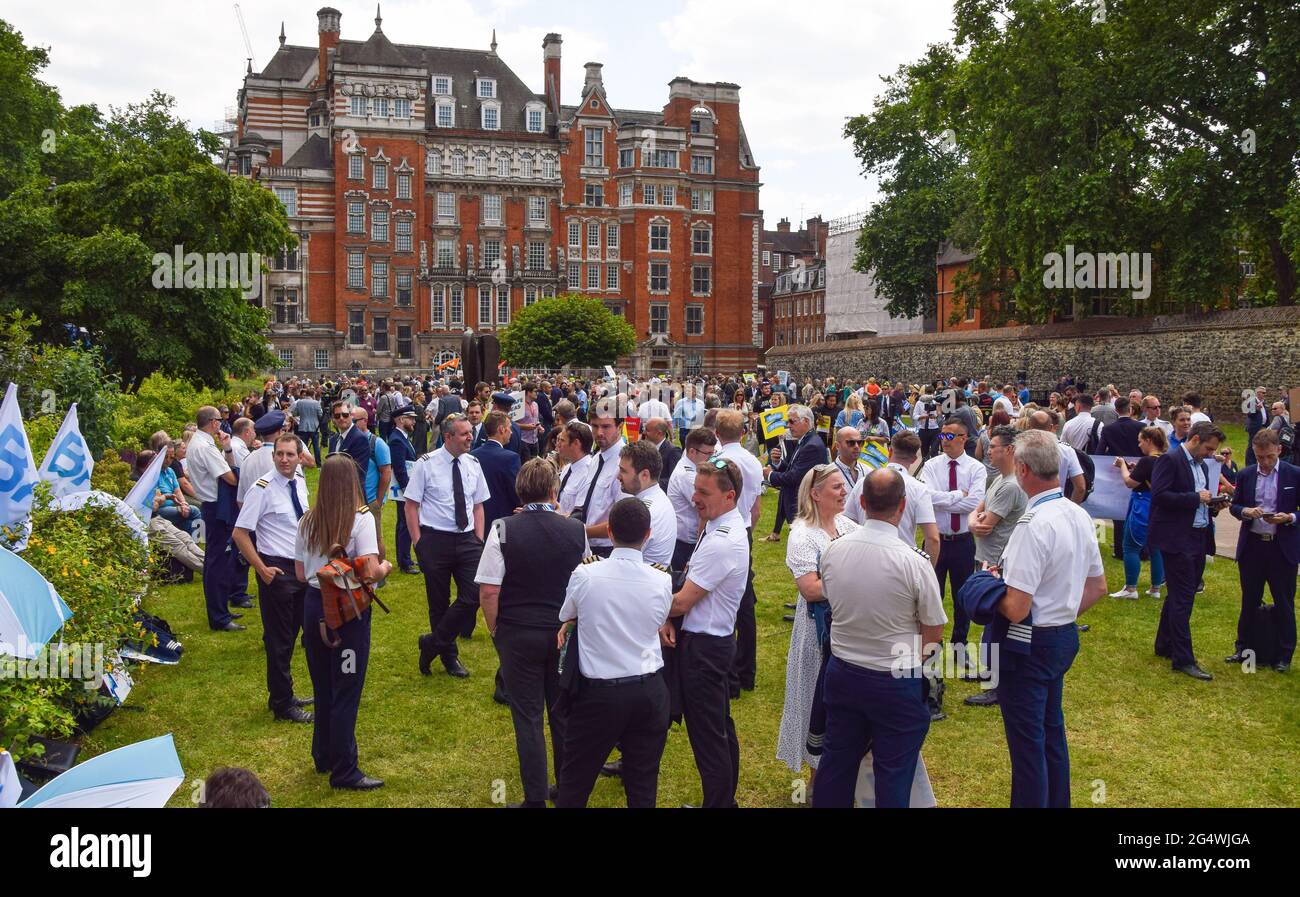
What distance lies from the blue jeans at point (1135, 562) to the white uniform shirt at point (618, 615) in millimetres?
8216

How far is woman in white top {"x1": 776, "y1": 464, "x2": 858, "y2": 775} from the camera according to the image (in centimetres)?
604

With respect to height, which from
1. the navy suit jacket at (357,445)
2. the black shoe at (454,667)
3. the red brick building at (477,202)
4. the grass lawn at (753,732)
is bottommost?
the grass lawn at (753,732)

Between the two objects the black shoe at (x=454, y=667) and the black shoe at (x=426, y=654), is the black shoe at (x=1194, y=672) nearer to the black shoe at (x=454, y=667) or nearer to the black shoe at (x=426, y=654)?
the black shoe at (x=454, y=667)

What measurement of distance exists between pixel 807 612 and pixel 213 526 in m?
6.64

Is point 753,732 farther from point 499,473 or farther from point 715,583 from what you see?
point 499,473

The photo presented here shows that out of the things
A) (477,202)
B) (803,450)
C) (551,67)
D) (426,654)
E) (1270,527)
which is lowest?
(426,654)

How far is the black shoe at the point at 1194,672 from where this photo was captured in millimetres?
8766

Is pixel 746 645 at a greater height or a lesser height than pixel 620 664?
lesser

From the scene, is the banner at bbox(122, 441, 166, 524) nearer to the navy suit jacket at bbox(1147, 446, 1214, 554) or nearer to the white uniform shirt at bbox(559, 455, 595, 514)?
the white uniform shirt at bbox(559, 455, 595, 514)

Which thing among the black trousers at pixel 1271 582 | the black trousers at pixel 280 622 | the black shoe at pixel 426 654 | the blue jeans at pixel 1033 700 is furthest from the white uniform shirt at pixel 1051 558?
the black shoe at pixel 426 654

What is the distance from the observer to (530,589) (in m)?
5.81

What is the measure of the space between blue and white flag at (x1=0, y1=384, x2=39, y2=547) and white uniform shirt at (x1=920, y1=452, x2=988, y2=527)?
21.2ft

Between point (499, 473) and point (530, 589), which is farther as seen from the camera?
point (499, 473)

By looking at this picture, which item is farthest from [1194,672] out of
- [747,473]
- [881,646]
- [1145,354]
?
[1145,354]
